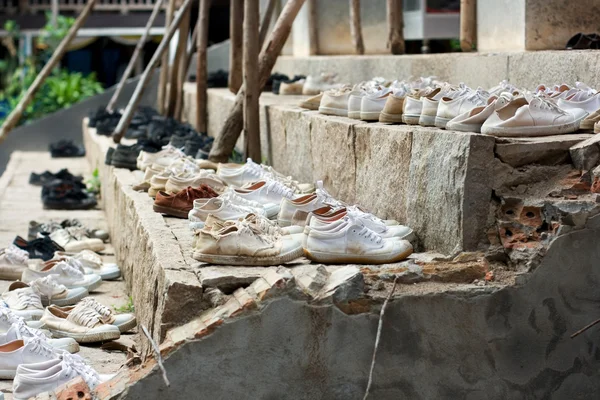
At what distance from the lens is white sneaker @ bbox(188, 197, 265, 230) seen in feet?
14.0

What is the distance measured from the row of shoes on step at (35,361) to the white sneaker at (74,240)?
2154 mm

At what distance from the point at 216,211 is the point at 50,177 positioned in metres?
5.63

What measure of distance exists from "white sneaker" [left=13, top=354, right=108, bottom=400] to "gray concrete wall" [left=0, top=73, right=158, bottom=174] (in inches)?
400

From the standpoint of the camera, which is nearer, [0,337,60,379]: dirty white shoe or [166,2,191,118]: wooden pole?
[0,337,60,379]: dirty white shoe

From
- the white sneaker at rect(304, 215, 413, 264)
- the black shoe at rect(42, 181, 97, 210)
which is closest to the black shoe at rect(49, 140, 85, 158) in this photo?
the black shoe at rect(42, 181, 97, 210)

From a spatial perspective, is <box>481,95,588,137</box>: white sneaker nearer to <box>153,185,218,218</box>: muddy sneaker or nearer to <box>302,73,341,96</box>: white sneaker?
<box>153,185,218,218</box>: muddy sneaker

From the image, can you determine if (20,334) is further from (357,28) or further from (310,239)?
(357,28)

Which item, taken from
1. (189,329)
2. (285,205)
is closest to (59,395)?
(189,329)

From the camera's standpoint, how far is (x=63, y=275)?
5266 millimetres

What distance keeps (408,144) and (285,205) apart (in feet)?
1.95

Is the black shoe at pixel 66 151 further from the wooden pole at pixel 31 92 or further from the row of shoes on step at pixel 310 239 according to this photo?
the row of shoes on step at pixel 310 239

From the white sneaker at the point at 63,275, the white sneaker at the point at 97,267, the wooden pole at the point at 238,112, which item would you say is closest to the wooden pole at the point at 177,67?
the wooden pole at the point at 238,112

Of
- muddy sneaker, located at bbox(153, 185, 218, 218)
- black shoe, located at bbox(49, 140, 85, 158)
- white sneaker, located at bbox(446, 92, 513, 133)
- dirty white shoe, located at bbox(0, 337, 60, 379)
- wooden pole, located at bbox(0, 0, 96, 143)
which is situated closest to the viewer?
white sneaker, located at bbox(446, 92, 513, 133)

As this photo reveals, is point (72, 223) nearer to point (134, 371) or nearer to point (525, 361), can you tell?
point (134, 371)
